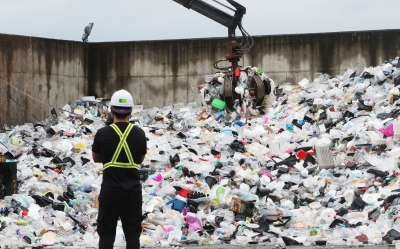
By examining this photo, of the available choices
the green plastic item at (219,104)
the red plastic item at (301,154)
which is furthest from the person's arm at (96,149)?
the green plastic item at (219,104)

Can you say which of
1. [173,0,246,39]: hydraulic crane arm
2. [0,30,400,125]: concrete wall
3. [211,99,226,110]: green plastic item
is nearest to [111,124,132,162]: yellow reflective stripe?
[211,99,226,110]: green plastic item

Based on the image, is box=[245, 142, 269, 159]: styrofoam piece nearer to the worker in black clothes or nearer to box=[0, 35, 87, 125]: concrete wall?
box=[0, 35, 87, 125]: concrete wall

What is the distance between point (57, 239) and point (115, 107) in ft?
12.0

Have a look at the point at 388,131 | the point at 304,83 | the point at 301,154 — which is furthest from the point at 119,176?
the point at 304,83

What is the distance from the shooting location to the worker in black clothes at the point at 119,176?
596cm

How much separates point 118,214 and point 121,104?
0.84m

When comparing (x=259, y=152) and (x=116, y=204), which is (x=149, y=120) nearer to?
(x=259, y=152)

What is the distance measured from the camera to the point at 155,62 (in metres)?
18.8

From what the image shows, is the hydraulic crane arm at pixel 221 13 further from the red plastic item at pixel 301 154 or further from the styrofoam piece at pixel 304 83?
the red plastic item at pixel 301 154

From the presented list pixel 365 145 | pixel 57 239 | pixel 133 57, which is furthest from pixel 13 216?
pixel 133 57

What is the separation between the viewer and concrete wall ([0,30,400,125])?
17.0 metres

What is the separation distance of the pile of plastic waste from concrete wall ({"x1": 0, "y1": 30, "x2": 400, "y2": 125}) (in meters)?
0.57

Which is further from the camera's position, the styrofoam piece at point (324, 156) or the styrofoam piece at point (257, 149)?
the styrofoam piece at point (257, 149)

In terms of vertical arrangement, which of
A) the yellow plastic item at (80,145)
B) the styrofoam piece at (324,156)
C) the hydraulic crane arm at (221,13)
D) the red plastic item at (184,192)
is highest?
the hydraulic crane arm at (221,13)
